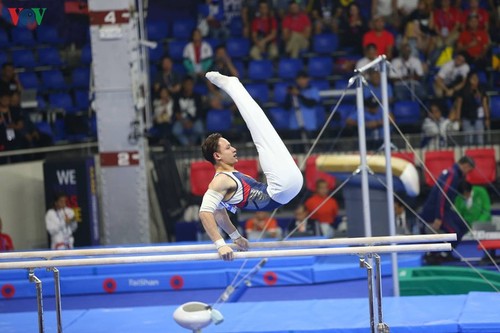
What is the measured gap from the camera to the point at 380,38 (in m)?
14.5

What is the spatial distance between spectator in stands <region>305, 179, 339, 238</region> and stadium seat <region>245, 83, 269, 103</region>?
307 centimetres

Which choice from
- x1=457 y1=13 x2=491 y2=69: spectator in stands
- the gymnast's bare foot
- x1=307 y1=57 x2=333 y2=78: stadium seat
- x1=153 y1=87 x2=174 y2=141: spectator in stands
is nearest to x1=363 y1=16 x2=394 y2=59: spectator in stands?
x1=307 y1=57 x2=333 y2=78: stadium seat

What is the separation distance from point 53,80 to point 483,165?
23.5ft

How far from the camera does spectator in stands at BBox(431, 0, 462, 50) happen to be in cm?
1485

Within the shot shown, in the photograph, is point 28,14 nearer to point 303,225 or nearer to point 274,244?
point 274,244

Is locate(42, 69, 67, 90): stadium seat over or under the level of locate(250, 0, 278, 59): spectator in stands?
under

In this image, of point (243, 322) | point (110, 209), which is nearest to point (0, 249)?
point (110, 209)

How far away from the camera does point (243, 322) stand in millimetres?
8359

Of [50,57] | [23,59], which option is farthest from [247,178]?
[23,59]

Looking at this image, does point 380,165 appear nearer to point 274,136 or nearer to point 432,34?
point 274,136

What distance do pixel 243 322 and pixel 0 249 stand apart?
431 cm

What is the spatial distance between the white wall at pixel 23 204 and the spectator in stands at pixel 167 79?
2035 millimetres

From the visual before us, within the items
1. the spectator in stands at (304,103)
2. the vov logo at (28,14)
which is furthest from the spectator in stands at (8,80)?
the vov logo at (28,14)

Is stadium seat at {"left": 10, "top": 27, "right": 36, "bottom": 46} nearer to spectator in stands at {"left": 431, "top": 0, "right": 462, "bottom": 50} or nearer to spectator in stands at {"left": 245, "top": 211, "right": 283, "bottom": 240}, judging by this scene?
spectator in stands at {"left": 245, "top": 211, "right": 283, "bottom": 240}
